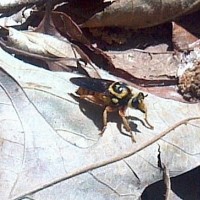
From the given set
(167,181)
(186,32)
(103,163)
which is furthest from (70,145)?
(186,32)

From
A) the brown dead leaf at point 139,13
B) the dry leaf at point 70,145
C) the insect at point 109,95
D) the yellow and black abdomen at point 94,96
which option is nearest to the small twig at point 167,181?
the dry leaf at point 70,145

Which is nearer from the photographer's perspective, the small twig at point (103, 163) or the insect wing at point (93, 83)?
the small twig at point (103, 163)

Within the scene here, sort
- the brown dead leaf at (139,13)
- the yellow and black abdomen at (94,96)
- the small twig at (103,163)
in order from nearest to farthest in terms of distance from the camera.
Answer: the small twig at (103,163)
the yellow and black abdomen at (94,96)
the brown dead leaf at (139,13)

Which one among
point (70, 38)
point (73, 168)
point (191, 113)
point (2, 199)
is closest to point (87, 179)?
point (73, 168)

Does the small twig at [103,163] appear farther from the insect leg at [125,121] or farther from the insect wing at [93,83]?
the insect wing at [93,83]

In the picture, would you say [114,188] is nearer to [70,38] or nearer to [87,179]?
[87,179]

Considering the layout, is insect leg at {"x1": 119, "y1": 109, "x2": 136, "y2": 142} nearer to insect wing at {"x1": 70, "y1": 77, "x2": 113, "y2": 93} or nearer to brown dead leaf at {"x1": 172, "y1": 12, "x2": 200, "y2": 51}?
insect wing at {"x1": 70, "y1": 77, "x2": 113, "y2": 93}

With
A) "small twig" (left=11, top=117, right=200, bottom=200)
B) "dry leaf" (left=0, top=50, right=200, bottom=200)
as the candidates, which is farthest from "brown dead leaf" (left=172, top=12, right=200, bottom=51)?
"small twig" (left=11, top=117, right=200, bottom=200)

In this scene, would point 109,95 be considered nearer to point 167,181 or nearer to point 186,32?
point 167,181
